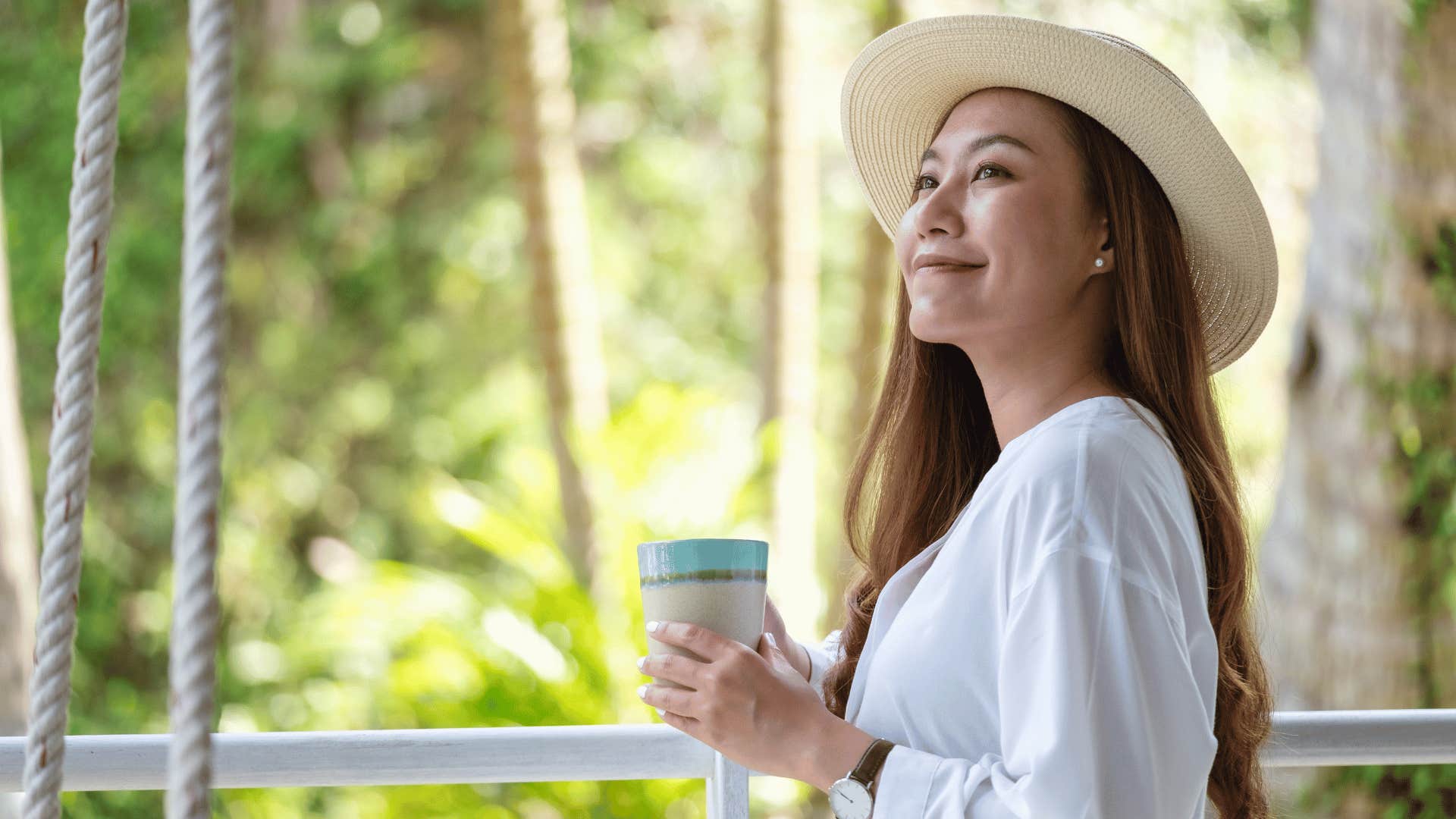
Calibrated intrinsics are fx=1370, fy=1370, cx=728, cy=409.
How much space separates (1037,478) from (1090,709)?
0.66ft

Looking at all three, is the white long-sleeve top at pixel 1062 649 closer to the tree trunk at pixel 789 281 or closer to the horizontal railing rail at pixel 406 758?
the horizontal railing rail at pixel 406 758

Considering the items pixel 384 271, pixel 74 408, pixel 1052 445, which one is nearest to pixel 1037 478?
pixel 1052 445

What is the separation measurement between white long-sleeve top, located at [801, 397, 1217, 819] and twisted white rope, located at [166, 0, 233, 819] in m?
0.62

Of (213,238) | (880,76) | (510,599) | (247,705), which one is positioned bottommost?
(247,705)

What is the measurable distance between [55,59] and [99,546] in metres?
2.86

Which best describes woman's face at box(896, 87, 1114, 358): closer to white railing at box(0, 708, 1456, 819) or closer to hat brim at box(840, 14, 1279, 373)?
hat brim at box(840, 14, 1279, 373)

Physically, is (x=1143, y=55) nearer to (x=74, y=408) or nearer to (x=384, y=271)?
(x=74, y=408)

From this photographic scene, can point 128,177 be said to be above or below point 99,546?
above

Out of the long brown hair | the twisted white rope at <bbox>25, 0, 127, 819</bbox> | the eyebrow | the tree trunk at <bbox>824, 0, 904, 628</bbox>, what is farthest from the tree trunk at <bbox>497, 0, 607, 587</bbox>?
the twisted white rope at <bbox>25, 0, 127, 819</bbox>

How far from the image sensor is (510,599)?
14.8 feet

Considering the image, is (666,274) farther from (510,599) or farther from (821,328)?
(510,599)

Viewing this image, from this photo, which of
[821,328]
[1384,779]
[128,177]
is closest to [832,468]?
[821,328]

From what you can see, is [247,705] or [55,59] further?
[55,59]

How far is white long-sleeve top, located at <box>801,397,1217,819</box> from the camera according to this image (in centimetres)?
99
